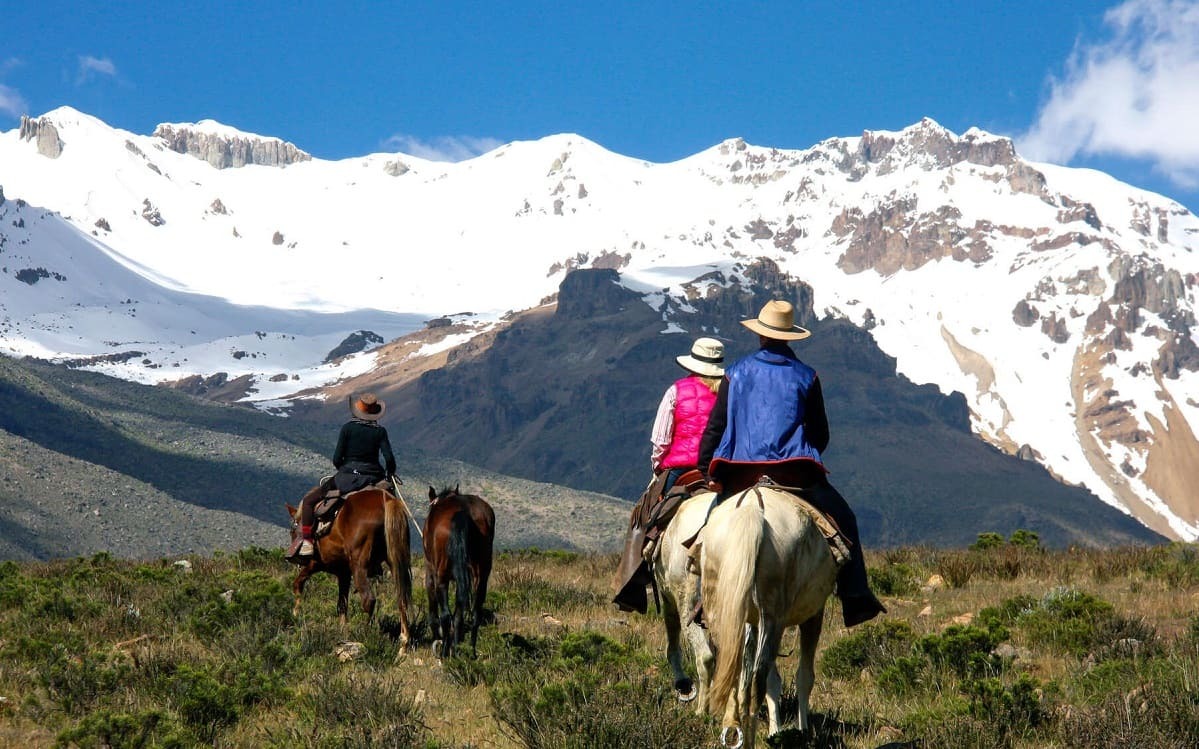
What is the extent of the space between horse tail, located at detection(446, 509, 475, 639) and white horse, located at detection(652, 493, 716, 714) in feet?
11.4

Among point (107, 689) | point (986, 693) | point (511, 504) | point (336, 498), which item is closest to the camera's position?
point (986, 693)

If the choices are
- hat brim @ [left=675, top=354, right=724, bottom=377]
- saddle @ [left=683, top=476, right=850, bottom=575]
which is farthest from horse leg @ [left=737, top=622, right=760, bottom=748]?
hat brim @ [left=675, top=354, right=724, bottom=377]

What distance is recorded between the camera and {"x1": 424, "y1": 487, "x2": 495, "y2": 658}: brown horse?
13875mm

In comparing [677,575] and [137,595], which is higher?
[677,575]

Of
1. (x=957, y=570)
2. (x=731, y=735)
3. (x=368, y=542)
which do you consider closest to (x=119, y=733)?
(x=731, y=735)

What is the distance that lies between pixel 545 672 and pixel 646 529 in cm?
163

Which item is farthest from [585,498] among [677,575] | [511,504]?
[677,575]

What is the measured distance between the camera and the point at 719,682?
8.28 metres

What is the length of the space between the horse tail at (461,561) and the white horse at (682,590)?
11.4 feet

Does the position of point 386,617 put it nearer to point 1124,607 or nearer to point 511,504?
point 1124,607

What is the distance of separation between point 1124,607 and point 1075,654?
11.2 feet

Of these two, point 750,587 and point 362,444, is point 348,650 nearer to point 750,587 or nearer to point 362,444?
point 362,444

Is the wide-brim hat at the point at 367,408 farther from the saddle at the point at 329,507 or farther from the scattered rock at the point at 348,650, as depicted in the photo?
the scattered rock at the point at 348,650

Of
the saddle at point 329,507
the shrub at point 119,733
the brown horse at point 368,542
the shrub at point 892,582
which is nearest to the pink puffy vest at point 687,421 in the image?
the brown horse at point 368,542
